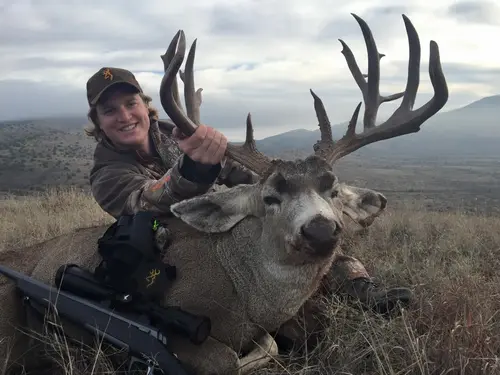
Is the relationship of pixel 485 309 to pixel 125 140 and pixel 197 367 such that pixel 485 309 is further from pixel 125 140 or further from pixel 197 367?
pixel 125 140

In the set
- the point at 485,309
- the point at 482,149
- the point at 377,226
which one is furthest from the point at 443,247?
the point at 482,149

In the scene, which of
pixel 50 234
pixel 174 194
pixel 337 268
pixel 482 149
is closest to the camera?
pixel 174 194

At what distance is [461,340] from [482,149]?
157293 millimetres

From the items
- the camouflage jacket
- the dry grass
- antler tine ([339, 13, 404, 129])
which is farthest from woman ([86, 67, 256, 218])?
the dry grass

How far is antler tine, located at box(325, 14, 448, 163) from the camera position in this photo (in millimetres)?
4004

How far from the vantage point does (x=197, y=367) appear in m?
3.61

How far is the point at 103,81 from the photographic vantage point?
5.32 meters

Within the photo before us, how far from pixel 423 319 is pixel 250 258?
117cm

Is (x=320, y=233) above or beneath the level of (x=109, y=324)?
above

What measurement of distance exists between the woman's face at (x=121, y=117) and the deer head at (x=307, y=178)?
44.6 inches

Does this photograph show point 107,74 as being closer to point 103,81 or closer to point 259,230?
point 103,81

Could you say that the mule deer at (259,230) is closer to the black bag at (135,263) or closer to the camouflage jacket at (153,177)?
the black bag at (135,263)

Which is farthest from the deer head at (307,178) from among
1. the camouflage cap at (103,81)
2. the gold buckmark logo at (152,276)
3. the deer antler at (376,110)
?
the camouflage cap at (103,81)

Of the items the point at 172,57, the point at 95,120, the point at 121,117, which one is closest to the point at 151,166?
the point at 121,117
